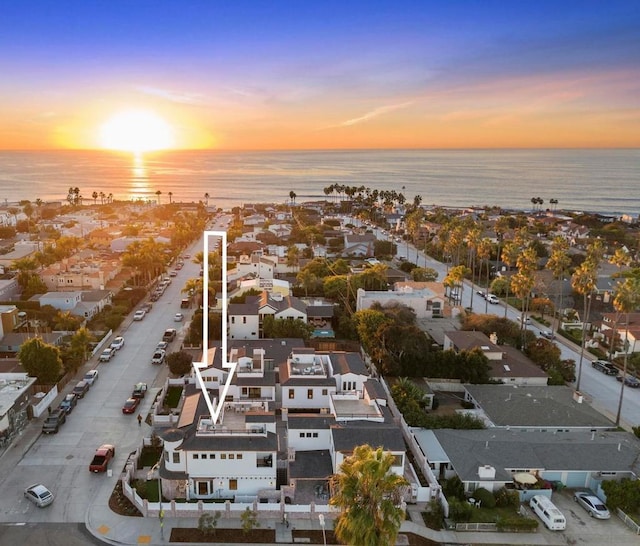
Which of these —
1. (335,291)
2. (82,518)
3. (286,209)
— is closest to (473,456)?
(82,518)

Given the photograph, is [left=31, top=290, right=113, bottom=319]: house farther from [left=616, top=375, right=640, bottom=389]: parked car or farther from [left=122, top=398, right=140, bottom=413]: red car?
[left=616, top=375, right=640, bottom=389]: parked car

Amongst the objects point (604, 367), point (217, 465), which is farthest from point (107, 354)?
point (604, 367)

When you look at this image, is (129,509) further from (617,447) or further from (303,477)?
(617,447)

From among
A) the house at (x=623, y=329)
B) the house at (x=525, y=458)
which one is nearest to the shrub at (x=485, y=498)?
the house at (x=525, y=458)

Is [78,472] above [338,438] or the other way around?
the other way around

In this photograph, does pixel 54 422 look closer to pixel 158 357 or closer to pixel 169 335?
pixel 158 357

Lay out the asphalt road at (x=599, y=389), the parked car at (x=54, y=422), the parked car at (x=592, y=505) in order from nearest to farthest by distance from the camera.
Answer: the parked car at (x=592, y=505), the parked car at (x=54, y=422), the asphalt road at (x=599, y=389)

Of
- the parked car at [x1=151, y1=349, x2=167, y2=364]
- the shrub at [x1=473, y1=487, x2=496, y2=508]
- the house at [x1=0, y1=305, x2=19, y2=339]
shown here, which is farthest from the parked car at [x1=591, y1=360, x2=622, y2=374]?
the house at [x1=0, y1=305, x2=19, y2=339]

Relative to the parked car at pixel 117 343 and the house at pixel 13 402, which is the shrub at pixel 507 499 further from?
the parked car at pixel 117 343
